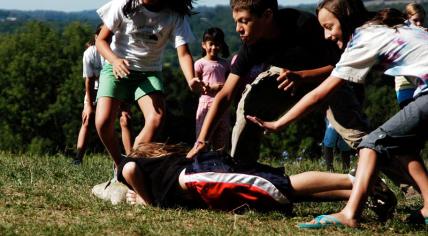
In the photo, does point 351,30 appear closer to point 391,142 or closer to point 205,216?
point 391,142

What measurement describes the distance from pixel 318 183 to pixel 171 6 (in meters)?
2.40

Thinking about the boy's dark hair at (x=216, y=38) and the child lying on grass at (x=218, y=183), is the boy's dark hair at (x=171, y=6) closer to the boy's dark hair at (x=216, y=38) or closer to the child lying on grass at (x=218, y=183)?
the child lying on grass at (x=218, y=183)

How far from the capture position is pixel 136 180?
20.0 ft

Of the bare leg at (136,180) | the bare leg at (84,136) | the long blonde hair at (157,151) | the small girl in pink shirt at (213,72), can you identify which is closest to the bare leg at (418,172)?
the long blonde hair at (157,151)

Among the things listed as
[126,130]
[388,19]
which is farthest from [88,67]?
[388,19]

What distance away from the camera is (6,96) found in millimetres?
56406

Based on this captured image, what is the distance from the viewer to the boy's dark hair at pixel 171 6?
24.1 feet

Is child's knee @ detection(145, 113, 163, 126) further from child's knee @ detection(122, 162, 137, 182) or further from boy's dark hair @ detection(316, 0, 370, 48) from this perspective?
boy's dark hair @ detection(316, 0, 370, 48)

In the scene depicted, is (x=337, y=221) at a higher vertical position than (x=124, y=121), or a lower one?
higher

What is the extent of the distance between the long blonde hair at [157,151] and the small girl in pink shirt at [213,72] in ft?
11.1

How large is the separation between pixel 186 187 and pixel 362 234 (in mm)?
1369

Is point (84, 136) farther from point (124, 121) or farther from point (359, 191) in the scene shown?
point (359, 191)

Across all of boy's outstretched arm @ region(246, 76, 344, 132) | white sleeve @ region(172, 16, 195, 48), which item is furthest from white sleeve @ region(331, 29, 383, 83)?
white sleeve @ region(172, 16, 195, 48)

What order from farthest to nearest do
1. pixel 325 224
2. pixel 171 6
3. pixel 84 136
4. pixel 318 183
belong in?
pixel 84 136 → pixel 171 6 → pixel 318 183 → pixel 325 224
